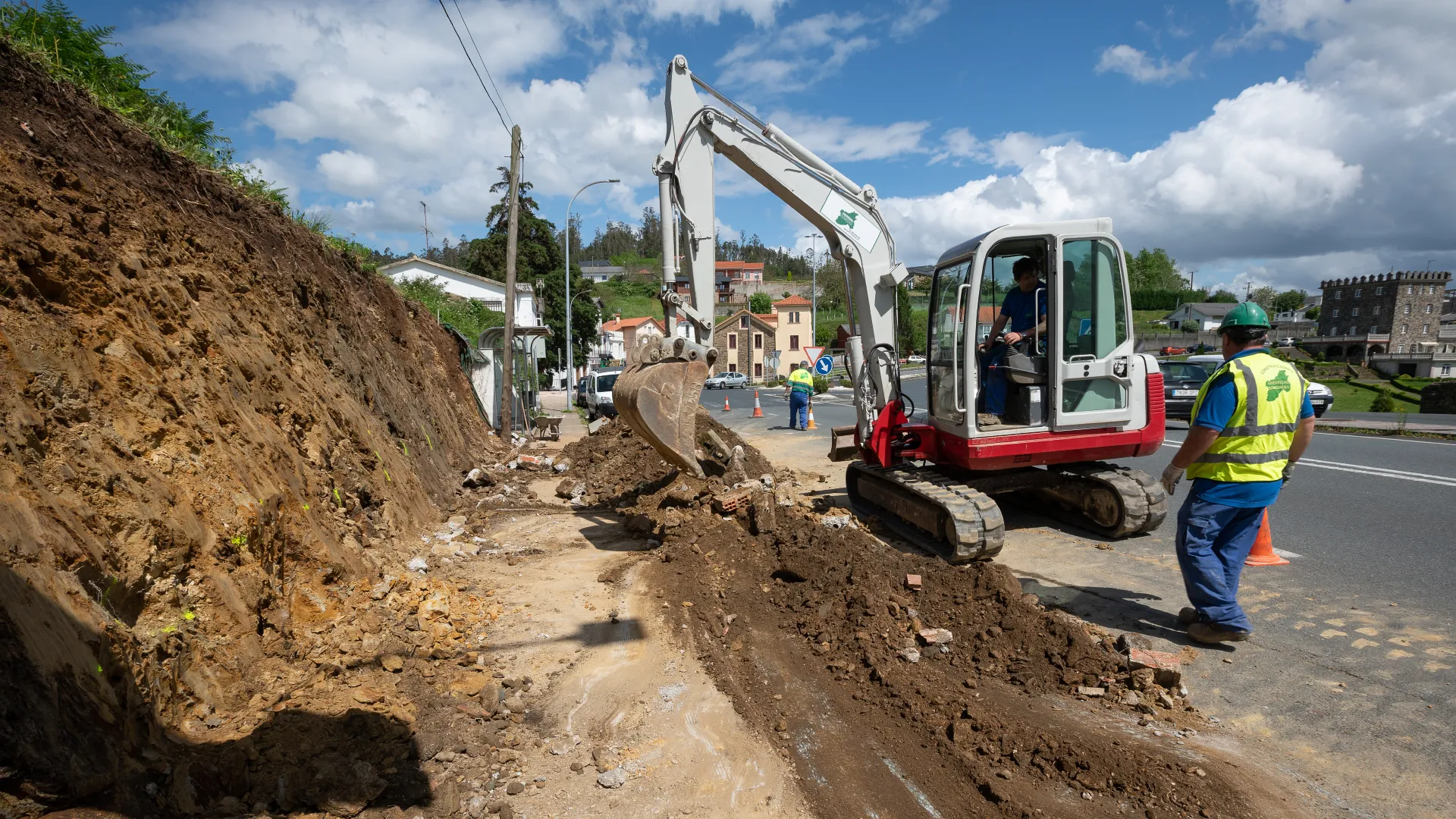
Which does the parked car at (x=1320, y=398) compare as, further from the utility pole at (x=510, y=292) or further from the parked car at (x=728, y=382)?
the parked car at (x=728, y=382)

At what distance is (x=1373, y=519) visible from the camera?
716 centimetres

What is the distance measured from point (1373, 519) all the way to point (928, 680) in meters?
6.14

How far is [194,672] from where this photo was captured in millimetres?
3301

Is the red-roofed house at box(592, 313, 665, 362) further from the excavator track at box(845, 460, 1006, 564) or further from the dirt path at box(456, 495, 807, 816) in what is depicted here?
the dirt path at box(456, 495, 807, 816)

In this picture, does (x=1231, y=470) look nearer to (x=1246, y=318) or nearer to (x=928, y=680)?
(x=1246, y=318)

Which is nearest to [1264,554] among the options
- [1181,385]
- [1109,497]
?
[1109,497]

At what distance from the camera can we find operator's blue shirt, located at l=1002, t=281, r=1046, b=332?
6.57 meters

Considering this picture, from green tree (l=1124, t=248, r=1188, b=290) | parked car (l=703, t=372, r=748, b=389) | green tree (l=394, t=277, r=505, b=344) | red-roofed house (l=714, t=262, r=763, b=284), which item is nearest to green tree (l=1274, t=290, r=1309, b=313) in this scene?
green tree (l=1124, t=248, r=1188, b=290)

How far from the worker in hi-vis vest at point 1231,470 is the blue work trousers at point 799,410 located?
13109 mm

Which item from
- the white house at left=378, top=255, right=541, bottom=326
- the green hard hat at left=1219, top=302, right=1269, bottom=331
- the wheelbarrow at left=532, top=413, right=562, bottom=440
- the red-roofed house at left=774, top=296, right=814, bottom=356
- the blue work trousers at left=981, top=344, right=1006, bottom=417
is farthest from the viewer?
the red-roofed house at left=774, top=296, right=814, bottom=356

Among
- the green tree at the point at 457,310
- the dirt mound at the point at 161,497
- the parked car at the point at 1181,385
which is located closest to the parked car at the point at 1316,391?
the parked car at the point at 1181,385

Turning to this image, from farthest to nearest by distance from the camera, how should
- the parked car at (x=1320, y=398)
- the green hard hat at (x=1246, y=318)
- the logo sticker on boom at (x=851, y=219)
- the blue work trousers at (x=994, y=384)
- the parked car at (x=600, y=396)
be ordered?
the parked car at (x=600, y=396) → the parked car at (x=1320, y=398) → the logo sticker on boom at (x=851, y=219) → the blue work trousers at (x=994, y=384) → the green hard hat at (x=1246, y=318)

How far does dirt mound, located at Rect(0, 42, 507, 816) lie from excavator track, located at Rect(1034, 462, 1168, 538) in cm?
593

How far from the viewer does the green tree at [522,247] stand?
165 ft
